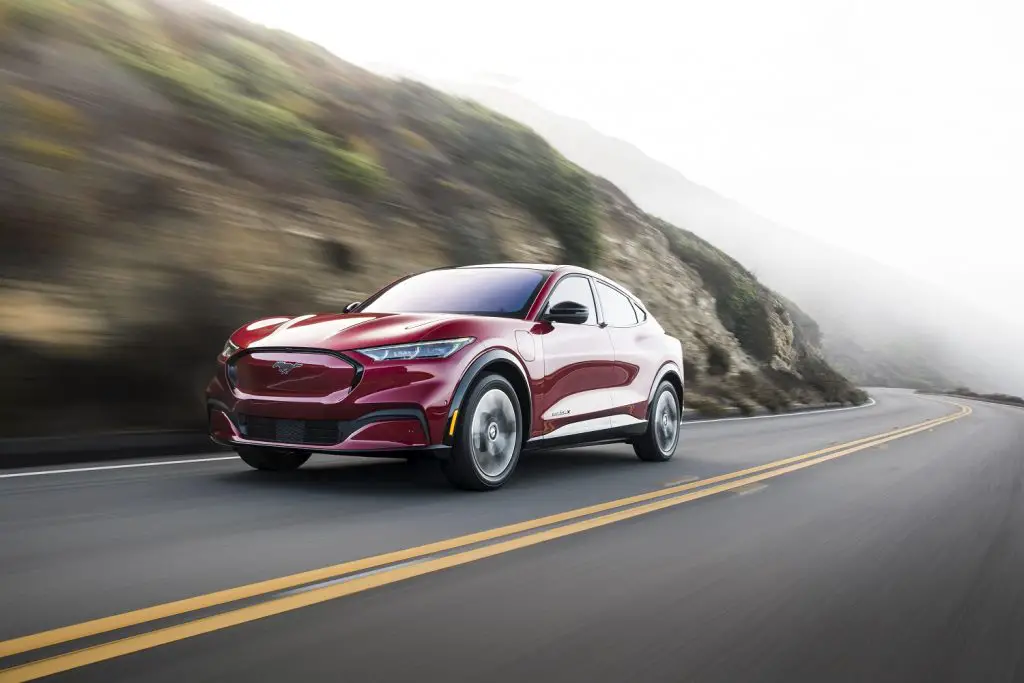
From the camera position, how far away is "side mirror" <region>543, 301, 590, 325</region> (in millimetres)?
7660

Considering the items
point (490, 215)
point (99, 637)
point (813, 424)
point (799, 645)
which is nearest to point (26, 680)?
point (99, 637)

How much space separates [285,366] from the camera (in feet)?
21.9

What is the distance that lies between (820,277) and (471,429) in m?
145

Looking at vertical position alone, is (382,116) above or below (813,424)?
above

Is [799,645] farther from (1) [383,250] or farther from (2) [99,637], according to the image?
(1) [383,250]

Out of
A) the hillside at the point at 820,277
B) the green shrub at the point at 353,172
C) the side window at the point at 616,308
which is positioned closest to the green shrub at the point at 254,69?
the green shrub at the point at 353,172

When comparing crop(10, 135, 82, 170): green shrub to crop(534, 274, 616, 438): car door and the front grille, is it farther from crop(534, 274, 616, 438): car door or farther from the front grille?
crop(534, 274, 616, 438): car door

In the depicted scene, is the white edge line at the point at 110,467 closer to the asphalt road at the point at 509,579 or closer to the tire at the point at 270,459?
the asphalt road at the point at 509,579

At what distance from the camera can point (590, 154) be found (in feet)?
458

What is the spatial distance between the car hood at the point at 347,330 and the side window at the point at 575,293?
51.2 inches

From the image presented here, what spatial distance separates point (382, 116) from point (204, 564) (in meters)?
19.8

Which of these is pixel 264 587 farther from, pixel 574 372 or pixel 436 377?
pixel 574 372

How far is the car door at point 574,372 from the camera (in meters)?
7.81

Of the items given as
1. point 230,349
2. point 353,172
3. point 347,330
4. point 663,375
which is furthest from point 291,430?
point 353,172
